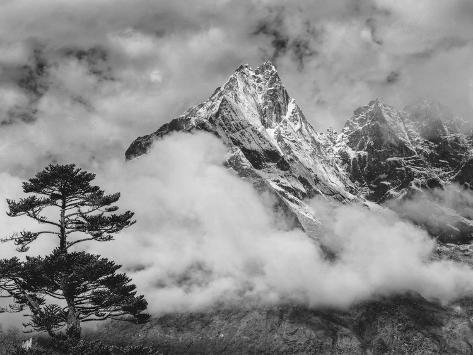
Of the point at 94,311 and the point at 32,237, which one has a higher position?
the point at 32,237

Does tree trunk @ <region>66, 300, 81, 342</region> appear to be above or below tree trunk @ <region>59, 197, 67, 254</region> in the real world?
A: below

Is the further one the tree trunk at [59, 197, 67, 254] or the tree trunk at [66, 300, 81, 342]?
the tree trunk at [59, 197, 67, 254]

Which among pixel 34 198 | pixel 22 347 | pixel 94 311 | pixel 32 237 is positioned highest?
pixel 34 198

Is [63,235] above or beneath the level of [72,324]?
above

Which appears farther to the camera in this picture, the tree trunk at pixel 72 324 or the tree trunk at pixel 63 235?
the tree trunk at pixel 63 235

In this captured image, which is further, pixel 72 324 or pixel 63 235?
pixel 63 235

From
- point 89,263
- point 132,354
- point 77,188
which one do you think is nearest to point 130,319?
point 132,354

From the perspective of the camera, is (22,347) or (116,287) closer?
(22,347)

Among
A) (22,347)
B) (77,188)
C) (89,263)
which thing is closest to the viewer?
(22,347)

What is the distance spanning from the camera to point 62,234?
145 feet

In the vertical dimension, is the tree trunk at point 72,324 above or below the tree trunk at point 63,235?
below

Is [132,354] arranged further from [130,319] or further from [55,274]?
[55,274]

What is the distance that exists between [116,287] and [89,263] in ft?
12.4

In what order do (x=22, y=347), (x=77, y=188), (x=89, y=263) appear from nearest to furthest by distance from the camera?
1. (x=22, y=347)
2. (x=89, y=263)
3. (x=77, y=188)
